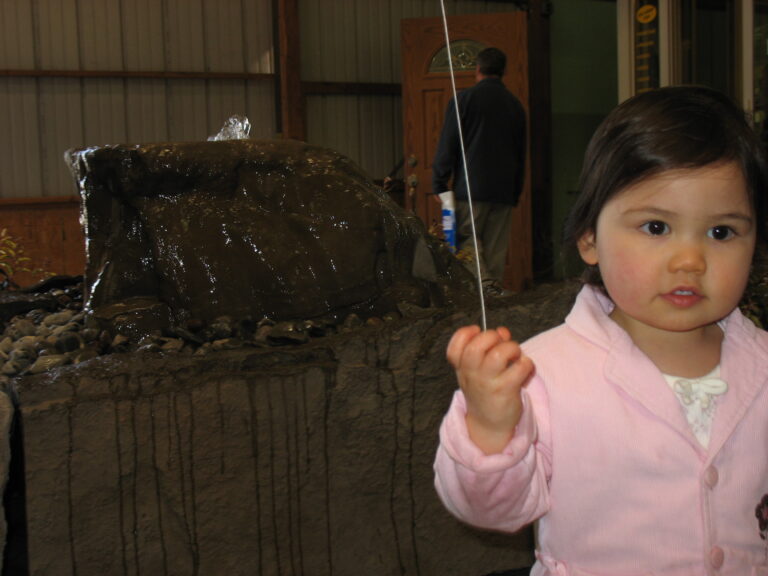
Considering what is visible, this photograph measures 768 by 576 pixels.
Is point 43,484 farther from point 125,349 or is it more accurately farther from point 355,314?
point 355,314

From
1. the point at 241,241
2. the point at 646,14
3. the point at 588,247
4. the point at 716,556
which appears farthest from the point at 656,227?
the point at 646,14

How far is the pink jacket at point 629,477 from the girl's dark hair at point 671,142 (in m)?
0.25

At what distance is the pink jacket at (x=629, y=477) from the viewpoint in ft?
3.67

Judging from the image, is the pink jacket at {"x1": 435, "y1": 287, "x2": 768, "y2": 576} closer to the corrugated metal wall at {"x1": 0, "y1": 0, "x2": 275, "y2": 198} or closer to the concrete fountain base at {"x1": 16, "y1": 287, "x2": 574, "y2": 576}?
the concrete fountain base at {"x1": 16, "y1": 287, "x2": 574, "y2": 576}

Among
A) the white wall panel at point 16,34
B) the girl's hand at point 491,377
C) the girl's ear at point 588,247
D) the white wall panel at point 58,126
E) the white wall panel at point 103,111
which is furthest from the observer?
the white wall panel at point 103,111

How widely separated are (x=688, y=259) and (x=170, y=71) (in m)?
7.58

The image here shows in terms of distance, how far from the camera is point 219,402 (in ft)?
6.57

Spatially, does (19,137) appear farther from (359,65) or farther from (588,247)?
(588,247)

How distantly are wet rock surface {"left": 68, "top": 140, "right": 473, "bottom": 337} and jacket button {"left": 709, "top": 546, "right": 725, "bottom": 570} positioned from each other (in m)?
1.92

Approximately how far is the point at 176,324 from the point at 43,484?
103 cm

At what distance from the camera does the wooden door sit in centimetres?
713

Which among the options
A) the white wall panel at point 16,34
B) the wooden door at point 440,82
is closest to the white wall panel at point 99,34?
the white wall panel at point 16,34

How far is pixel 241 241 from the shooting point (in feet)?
9.84

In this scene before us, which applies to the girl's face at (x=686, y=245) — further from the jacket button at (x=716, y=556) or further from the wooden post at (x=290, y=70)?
the wooden post at (x=290, y=70)
